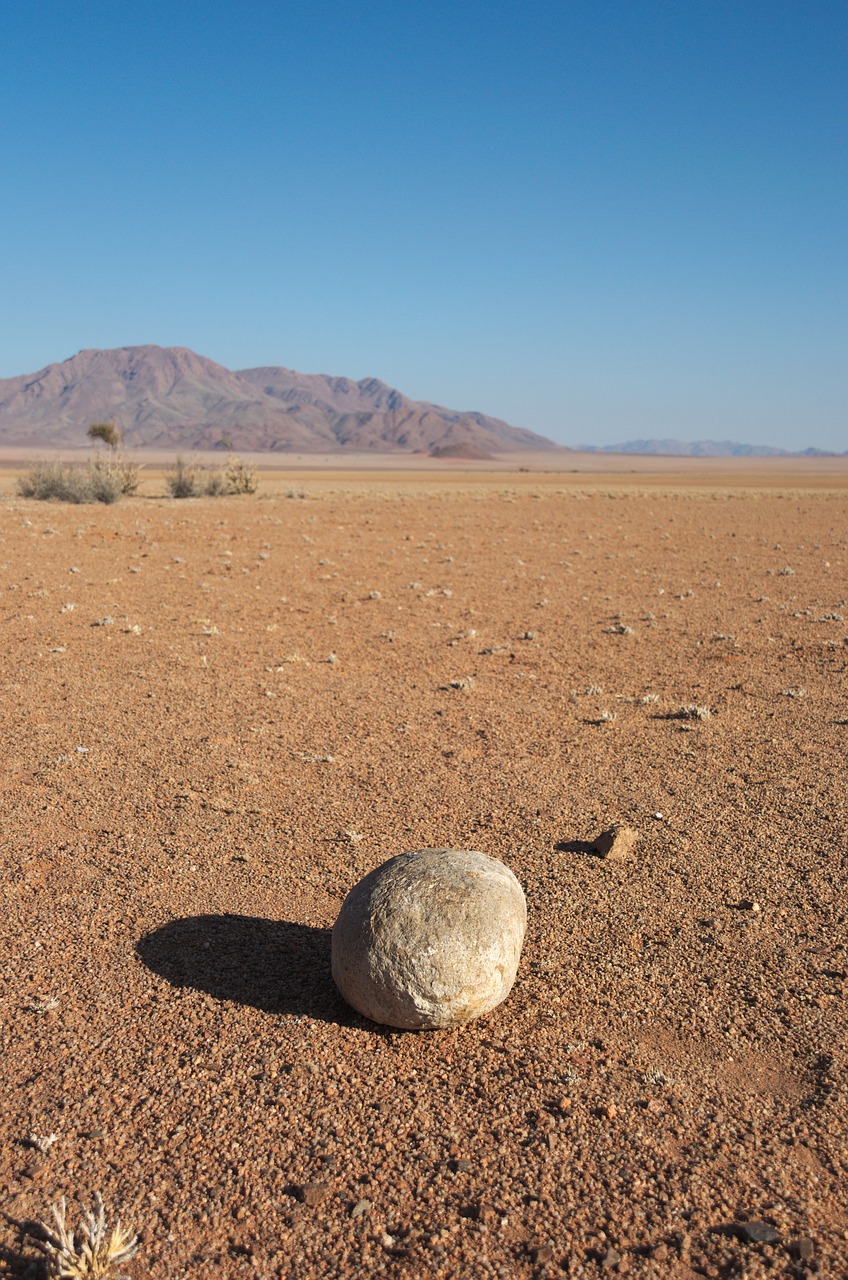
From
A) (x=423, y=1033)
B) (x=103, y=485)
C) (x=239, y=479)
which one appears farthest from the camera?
(x=239, y=479)

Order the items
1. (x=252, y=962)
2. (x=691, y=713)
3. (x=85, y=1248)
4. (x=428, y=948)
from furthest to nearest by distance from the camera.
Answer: (x=691, y=713), (x=252, y=962), (x=428, y=948), (x=85, y=1248)

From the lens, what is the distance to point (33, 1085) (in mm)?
3779

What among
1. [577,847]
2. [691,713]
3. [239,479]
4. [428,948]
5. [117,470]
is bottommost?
Result: [577,847]

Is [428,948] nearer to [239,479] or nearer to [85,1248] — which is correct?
[85,1248]

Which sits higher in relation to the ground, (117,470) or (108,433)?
(108,433)

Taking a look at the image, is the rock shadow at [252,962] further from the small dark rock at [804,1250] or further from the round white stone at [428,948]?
the small dark rock at [804,1250]

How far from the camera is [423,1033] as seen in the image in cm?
419

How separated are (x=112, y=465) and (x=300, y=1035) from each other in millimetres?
33116

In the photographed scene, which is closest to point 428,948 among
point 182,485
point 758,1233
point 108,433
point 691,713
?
point 758,1233

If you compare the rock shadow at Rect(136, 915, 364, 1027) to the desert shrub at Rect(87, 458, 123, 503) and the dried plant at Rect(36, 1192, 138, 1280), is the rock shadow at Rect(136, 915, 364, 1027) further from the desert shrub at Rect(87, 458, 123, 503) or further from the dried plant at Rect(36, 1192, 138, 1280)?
the desert shrub at Rect(87, 458, 123, 503)

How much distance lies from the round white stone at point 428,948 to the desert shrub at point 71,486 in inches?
1155

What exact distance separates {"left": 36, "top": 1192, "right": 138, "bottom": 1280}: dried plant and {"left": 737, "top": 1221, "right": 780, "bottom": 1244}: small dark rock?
6.50 feet

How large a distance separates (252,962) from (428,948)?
1.17 meters

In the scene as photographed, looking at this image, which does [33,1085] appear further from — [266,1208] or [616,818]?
[616,818]
